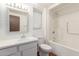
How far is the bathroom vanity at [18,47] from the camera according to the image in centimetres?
113

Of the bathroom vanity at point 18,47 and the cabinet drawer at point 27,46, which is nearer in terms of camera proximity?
the bathroom vanity at point 18,47

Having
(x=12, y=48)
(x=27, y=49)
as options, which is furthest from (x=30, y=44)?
(x=12, y=48)

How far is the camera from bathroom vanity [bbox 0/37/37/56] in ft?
3.69

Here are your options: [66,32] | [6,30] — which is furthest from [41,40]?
[66,32]

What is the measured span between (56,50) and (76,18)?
3.72 feet

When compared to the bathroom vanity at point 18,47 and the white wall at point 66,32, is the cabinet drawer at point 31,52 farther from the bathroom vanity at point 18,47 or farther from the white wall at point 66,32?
the white wall at point 66,32

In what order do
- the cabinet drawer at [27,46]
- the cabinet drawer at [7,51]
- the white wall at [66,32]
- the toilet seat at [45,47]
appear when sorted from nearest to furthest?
the cabinet drawer at [7,51] < the cabinet drawer at [27,46] < the toilet seat at [45,47] < the white wall at [66,32]

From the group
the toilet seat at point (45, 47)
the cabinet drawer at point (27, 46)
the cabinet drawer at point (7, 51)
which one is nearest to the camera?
the cabinet drawer at point (7, 51)

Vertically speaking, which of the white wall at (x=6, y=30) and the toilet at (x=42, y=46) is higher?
the white wall at (x=6, y=30)

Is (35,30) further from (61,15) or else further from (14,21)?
(61,15)

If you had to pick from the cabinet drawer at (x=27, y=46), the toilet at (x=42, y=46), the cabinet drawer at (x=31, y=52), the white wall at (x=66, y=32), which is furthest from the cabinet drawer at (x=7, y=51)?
the white wall at (x=66, y=32)

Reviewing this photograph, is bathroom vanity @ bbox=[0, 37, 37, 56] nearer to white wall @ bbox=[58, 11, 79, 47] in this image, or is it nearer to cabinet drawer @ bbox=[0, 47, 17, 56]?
cabinet drawer @ bbox=[0, 47, 17, 56]

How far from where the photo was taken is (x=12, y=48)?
1.22 metres

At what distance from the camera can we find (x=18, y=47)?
4.35ft
